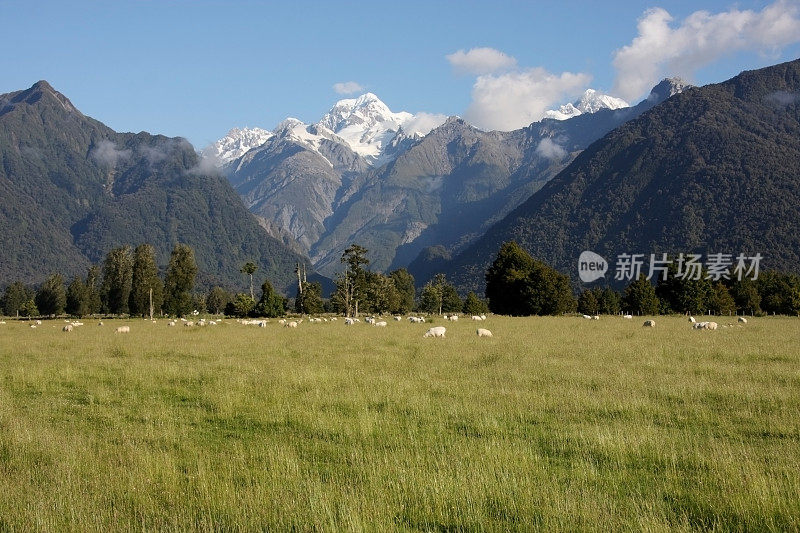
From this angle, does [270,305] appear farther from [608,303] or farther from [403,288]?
[608,303]

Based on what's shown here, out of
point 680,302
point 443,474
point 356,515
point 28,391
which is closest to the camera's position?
point 356,515

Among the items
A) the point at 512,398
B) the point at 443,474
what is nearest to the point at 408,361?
the point at 512,398

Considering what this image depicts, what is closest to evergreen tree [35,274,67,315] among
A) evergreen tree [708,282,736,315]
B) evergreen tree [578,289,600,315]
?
evergreen tree [578,289,600,315]

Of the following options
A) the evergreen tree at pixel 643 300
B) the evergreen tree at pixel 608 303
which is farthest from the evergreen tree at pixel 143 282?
the evergreen tree at pixel 608 303

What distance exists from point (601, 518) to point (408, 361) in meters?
15.6

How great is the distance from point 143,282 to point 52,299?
5251cm

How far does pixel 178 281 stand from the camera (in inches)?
4321

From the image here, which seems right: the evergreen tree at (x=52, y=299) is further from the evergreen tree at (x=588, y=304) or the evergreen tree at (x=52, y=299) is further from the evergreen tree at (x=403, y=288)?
the evergreen tree at (x=588, y=304)

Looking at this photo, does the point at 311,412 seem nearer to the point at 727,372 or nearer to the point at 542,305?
the point at 727,372

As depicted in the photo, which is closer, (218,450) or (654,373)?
(218,450)

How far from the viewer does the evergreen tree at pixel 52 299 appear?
137 metres

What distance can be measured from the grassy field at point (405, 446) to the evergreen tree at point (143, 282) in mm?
87925

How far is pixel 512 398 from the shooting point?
14.1 m

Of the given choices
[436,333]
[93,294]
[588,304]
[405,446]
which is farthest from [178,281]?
[405,446]
